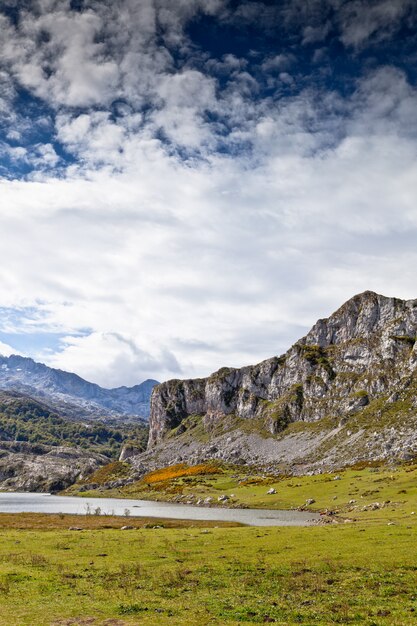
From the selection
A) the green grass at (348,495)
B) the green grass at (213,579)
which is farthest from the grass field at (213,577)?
the green grass at (348,495)

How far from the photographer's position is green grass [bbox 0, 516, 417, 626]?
26.5m

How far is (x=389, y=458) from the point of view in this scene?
7372 inches

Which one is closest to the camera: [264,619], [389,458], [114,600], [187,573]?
[264,619]

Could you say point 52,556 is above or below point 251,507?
above

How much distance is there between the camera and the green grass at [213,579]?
2645 centimetres

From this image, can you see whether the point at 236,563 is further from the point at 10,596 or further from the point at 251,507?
the point at 251,507

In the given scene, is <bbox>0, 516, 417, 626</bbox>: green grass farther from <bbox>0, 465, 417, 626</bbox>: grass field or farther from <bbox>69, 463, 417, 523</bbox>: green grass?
<bbox>69, 463, 417, 523</bbox>: green grass

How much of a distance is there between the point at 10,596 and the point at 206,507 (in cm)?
12779

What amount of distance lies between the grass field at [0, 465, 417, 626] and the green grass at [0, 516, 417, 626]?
0.28 feet

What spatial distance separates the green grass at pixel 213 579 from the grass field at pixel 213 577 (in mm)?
86

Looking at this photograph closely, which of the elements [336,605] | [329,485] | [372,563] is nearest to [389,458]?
[329,485]

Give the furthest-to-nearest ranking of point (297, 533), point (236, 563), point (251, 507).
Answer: point (251, 507)
point (297, 533)
point (236, 563)

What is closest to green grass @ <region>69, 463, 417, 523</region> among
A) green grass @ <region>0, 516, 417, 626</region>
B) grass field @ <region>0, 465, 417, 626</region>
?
grass field @ <region>0, 465, 417, 626</region>

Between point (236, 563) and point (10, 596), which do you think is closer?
point (10, 596)
